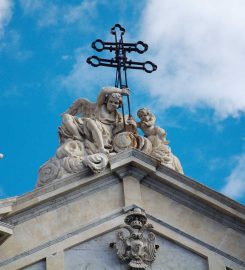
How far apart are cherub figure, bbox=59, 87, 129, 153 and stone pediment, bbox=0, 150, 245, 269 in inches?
37.9

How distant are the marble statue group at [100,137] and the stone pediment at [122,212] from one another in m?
0.48

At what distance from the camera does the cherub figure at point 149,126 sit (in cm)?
2847

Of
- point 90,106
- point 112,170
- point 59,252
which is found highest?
point 90,106

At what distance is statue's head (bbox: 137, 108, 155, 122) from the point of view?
94.2 ft

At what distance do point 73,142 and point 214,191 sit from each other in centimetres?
304

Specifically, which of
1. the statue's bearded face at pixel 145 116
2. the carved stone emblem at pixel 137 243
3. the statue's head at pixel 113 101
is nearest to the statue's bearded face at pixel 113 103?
the statue's head at pixel 113 101

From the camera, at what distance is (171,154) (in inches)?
1104

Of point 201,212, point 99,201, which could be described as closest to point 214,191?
point 201,212

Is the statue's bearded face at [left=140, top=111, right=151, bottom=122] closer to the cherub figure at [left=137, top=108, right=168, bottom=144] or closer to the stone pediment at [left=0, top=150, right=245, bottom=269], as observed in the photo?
the cherub figure at [left=137, top=108, right=168, bottom=144]

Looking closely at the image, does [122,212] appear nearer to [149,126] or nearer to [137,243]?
[137,243]

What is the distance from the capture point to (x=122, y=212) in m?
26.5

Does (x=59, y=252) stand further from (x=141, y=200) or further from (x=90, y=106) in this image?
(x=90, y=106)

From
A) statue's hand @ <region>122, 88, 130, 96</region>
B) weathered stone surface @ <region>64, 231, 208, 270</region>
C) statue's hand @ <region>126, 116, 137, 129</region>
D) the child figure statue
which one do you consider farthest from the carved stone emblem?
statue's hand @ <region>122, 88, 130, 96</region>

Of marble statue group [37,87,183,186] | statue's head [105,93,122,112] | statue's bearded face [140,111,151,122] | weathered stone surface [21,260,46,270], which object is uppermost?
statue's head [105,93,122,112]
